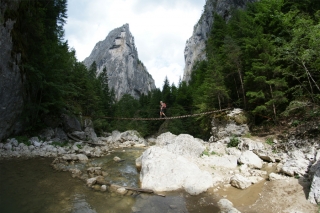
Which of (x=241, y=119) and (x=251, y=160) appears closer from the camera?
(x=251, y=160)

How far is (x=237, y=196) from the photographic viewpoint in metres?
6.18

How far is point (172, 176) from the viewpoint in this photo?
7266 millimetres

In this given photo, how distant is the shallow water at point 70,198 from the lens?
538 cm

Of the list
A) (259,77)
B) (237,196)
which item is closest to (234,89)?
(259,77)

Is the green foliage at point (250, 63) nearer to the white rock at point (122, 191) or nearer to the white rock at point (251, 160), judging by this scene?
the white rock at point (251, 160)

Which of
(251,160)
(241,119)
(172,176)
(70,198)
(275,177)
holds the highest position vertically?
(241,119)

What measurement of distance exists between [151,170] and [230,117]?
7545 mm

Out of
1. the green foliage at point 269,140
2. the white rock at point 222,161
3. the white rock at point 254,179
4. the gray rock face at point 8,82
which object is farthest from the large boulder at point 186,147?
the gray rock face at point 8,82

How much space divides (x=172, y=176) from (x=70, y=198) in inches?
146

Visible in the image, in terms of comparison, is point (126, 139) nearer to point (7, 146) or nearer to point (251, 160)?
point (7, 146)

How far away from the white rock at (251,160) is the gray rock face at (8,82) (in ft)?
43.5

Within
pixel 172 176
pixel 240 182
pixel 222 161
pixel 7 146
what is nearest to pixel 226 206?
pixel 240 182

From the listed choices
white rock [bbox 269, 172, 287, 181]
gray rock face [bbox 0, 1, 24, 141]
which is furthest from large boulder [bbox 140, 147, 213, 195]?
gray rock face [bbox 0, 1, 24, 141]

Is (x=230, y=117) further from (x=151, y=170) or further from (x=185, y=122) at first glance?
(x=185, y=122)
